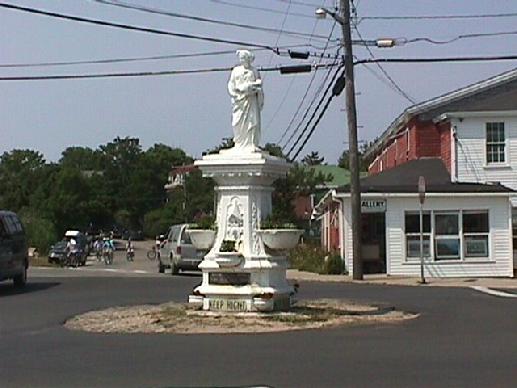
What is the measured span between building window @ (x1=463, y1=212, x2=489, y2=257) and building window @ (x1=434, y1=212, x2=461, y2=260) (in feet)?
1.05

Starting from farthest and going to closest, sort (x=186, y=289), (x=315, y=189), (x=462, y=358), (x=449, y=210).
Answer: (x=315, y=189), (x=449, y=210), (x=186, y=289), (x=462, y=358)

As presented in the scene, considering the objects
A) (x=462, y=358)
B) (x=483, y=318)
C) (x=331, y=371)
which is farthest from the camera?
(x=483, y=318)

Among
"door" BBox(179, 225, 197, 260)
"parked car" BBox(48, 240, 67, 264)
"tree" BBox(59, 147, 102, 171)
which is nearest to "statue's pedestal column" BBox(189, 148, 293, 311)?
"door" BBox(179, 225, 197, 260)

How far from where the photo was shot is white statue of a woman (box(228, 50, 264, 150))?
63.7 feet

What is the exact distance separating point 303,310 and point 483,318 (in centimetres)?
323

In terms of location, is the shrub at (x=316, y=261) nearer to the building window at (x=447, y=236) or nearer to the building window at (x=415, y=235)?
the building window at (x=415, y=235)

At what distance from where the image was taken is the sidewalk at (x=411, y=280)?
31.5 m

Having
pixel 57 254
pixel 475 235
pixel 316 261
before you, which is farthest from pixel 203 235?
pixel 57 254

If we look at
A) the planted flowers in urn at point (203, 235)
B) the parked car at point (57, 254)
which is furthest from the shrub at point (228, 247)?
the parked car at point (57, 254)

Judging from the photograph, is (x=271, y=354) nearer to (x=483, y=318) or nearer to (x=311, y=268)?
(x=483, y=318)

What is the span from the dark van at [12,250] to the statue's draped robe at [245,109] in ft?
33.4

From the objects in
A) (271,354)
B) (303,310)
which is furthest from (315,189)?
(271,354)

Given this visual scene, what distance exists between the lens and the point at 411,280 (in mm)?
33812

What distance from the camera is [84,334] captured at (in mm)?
16906
